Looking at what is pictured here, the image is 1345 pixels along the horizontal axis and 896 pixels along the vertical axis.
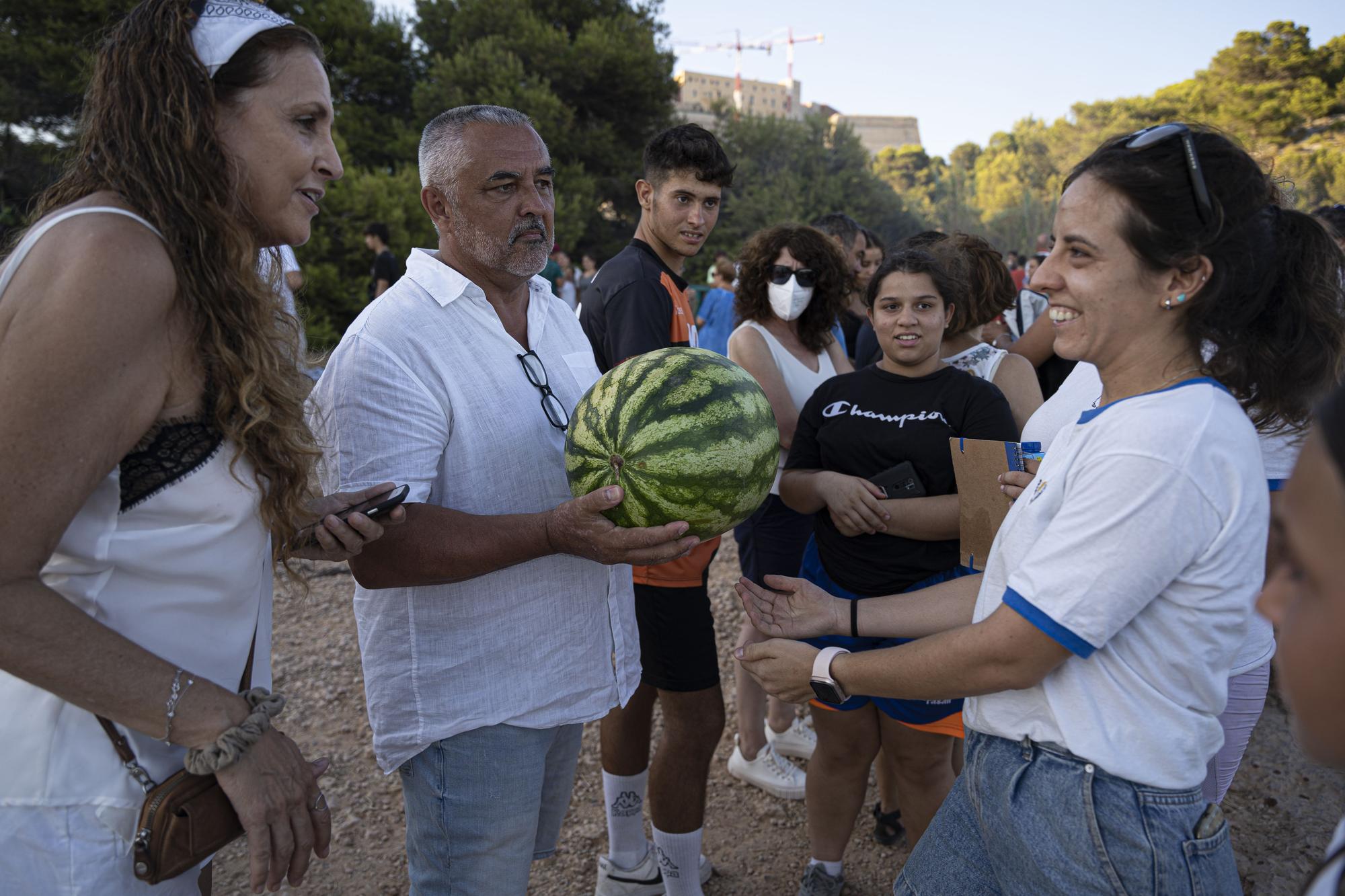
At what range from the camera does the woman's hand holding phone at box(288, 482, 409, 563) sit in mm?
1882

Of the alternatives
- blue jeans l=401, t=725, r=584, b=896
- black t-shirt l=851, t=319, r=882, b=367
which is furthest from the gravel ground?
black t-shirt l=851, t=319, r=882, b=367

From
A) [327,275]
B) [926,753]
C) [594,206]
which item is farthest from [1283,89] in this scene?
[926,753]

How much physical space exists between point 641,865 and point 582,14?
97.7 ft

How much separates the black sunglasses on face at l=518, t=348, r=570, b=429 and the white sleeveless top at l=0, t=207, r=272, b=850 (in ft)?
2.86

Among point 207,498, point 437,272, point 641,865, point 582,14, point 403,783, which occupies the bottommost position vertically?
point 641,865

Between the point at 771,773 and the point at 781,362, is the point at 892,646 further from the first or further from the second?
the point at 771,773

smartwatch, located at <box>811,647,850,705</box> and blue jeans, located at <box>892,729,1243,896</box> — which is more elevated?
smartwatch, located at <box>811,647,850,705</box>

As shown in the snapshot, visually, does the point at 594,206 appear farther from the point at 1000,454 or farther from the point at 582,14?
the point at 1000,454

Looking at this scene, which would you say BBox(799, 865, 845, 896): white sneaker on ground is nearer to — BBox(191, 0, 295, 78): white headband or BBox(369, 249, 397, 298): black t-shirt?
BBox(191, 0, 295, 78): white headband

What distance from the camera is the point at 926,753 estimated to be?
311 cm

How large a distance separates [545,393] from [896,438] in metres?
A: 1.47

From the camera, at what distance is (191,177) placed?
5.08ft

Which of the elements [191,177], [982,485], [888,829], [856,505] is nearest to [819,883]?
[888,829]

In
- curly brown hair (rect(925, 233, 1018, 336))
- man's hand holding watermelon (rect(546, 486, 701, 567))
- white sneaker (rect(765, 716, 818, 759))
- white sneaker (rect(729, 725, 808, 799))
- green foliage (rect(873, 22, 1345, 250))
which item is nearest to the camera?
man's hand holding watermelon (rect(546, 486, 701, 567))
